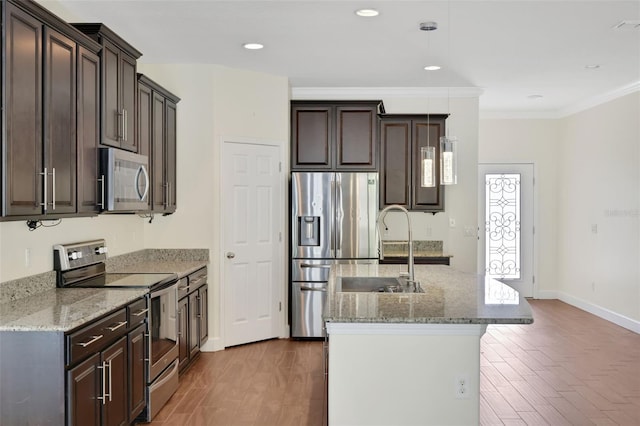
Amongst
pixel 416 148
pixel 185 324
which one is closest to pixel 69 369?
pixel 185 324

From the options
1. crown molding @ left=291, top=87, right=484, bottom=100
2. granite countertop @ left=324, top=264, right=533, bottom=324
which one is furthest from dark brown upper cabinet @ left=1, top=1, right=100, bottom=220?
crown molding @ left=291, top=87, right=484, bottom=100

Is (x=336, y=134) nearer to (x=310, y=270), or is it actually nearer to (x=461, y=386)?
(x=310, y=270)

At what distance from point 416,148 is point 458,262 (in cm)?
153

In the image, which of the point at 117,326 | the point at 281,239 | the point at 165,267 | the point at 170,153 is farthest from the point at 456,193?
the point at 117,326

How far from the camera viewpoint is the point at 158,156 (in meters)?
4.93

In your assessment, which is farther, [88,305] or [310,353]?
[310,353]

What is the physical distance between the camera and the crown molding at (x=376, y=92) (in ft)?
22.1

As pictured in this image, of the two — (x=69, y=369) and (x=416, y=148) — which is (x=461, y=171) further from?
(x=69, y=369)

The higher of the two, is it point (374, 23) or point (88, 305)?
point (374, 23)

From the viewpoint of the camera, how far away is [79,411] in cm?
273

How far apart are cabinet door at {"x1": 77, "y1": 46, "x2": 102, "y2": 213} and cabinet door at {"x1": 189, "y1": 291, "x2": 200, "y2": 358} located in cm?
161

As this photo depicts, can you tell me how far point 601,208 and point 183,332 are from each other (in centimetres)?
540

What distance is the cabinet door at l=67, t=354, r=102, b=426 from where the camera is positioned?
2.66 metres

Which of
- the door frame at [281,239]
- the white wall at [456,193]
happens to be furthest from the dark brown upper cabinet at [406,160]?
the door frame at [281,239]
